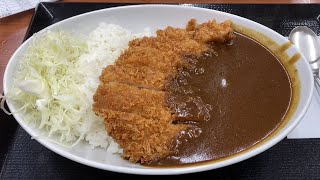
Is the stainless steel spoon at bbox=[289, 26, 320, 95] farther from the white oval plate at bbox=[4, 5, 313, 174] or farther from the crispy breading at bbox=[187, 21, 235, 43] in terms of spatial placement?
the crispy breading at bbox=[187, 21, 235, 43]

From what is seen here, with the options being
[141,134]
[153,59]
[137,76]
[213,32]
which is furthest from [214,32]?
[141,134]

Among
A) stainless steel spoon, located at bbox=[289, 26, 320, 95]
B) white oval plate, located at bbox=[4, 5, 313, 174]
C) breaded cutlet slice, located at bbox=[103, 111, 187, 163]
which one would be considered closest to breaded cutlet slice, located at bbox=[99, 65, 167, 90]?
breaded cutlet slice, located at bbox=[103, 111, 187, 163]

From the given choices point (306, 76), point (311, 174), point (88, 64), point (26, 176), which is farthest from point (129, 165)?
point (306, 76)

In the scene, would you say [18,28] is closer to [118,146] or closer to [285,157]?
[118,146]

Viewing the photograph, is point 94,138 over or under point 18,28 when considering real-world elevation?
over

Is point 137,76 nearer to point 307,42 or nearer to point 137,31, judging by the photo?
point 137,31

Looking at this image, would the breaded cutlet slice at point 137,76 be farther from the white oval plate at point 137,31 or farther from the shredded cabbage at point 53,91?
the white oval plate at point 137,31
